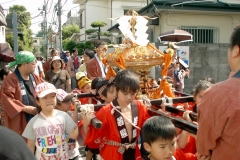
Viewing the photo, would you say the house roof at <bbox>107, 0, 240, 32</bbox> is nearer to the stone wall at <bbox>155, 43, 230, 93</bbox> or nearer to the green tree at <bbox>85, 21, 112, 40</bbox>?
the stone wall at <bbox>155, 43, 230, 93</bbox>

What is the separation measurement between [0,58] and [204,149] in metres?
5.54

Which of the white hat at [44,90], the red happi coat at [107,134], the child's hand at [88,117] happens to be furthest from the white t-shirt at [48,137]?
the child's hand at [88,117]

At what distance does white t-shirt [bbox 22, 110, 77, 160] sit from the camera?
2.74m

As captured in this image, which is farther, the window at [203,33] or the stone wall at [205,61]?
the window at [203,33]

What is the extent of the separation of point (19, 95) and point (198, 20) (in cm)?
863

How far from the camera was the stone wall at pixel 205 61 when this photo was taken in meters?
9.41

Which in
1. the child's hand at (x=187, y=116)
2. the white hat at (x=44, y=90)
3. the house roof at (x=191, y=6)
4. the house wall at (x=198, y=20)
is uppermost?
the house roof at (x=191, y=6)

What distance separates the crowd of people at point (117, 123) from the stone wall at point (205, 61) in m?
5.69

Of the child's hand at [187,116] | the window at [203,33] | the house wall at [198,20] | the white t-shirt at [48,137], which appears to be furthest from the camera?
the window at [203,33]

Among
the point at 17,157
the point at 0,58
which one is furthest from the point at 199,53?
the point at 17,157

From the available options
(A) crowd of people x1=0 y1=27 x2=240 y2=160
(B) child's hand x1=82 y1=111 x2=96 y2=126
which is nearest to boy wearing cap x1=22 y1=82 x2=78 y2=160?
(A) crowd of people x1=0 y1=27 x2=240 y2=160

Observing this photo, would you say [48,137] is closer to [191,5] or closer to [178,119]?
[178,119]

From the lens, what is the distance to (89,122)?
242 centimetres

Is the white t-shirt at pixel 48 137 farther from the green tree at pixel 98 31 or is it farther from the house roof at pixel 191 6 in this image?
the green tree at pixel 98 31
